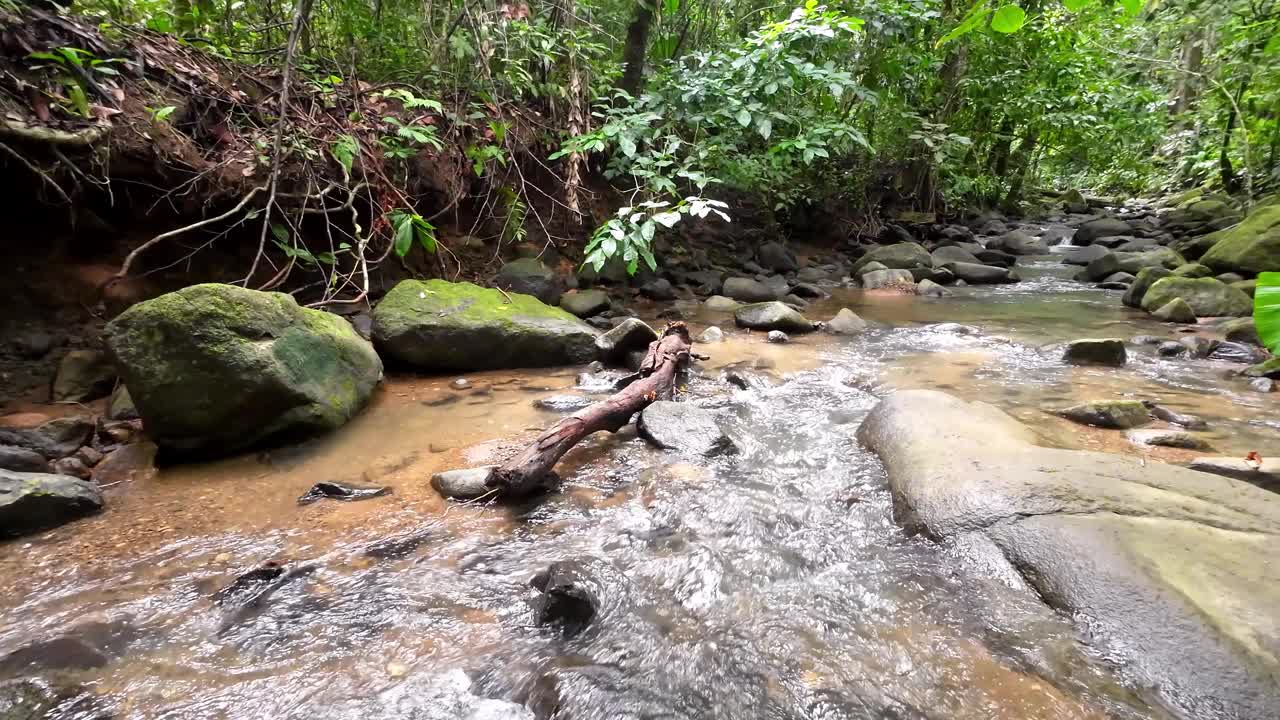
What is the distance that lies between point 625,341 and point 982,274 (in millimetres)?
6485

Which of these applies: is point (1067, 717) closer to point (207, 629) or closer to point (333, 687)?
point (333, 687)

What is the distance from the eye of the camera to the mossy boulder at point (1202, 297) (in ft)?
18.6

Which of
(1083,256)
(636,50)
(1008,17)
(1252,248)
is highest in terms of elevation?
(636,50)


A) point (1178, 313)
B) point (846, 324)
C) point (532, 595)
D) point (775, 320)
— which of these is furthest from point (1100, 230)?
point (532, 595)

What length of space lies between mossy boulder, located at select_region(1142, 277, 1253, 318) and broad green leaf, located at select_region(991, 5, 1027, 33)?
20.1 feet

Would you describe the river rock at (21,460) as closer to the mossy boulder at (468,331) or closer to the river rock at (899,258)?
the mossy boulder at (468,331)

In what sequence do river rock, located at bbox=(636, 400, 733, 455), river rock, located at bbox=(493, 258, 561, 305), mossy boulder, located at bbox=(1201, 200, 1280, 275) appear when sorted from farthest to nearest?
mossy boulder, located at bbox=(1201, 200, 1280, 275)
river rock, located at bbox=(493, 258, 561, 305)
river rock, located at bbox=(636, 400, 733, 455)

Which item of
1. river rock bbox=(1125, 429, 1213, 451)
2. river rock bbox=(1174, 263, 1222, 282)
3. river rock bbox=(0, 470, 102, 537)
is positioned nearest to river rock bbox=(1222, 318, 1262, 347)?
river rock bbox=(1174, 263, 1222, 282)

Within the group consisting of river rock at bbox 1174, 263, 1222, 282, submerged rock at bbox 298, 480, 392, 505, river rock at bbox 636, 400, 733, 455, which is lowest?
submerged rock at bbox 298, 480, 392, 505

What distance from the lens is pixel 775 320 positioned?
18.7ft

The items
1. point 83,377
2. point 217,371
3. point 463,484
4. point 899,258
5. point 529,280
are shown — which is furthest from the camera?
point 899,258

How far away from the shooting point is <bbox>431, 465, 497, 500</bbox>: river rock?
2.55 meters

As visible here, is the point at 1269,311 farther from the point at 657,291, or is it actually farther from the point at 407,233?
the point at 657,291

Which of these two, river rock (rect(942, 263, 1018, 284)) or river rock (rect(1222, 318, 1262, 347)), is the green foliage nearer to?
river rock (rect(1222, 318, 1262, 347))
